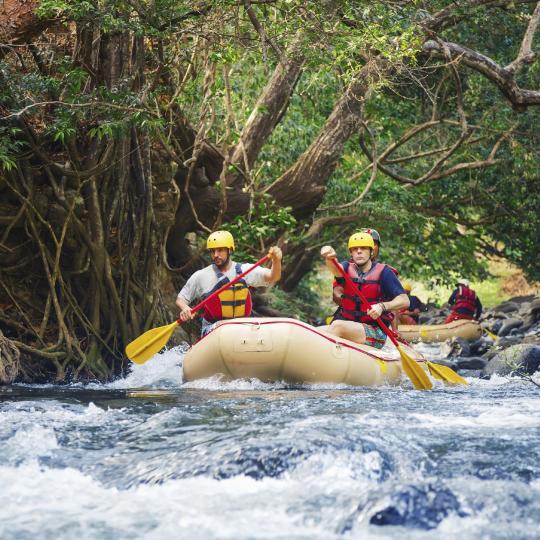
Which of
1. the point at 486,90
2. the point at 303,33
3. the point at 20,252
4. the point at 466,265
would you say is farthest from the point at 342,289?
the point at 466,265

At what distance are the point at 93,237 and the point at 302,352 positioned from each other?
247 centimetres

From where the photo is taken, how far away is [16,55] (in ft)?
28.5

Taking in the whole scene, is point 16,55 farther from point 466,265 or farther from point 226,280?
point 466,265

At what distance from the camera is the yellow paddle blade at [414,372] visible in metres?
8.38

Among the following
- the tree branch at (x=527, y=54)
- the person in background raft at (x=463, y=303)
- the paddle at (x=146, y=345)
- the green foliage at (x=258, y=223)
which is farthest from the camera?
the person in background raft at (x=463, y=303)

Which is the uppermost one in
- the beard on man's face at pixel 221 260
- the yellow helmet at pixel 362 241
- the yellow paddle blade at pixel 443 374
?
the yellow helmet at pixel 362 241

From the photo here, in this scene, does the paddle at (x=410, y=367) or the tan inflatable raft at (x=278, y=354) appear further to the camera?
the paddle at (x=410, y=367)

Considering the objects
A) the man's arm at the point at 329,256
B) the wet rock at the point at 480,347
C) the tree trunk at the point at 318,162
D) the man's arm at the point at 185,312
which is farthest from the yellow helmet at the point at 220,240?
the wet rock at the point at 480,347

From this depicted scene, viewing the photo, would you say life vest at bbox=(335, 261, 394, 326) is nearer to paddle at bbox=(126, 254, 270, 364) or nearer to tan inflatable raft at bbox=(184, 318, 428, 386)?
tan inflatable raft at bbox=(184, 318, 428, 386)

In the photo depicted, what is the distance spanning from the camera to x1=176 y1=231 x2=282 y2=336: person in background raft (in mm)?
8656

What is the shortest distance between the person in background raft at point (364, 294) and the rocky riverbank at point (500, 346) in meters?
1.60

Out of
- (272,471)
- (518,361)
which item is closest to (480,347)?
(518,361)

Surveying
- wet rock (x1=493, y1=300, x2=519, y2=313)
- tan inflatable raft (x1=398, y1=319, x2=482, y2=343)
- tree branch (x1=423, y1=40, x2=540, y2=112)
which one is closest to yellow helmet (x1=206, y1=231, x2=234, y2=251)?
tree branch (x1=423, y1=40, x2=540, y2=112)

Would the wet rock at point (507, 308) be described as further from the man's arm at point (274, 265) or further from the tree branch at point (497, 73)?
the man's arm at point (274, 265)
